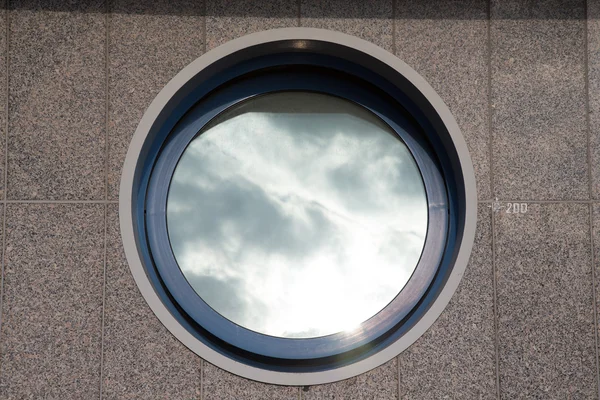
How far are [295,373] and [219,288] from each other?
79cm

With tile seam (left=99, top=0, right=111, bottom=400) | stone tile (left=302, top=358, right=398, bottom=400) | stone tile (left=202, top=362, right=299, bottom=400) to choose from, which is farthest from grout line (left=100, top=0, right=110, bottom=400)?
stone tile (left=302, top=358, right=398, bottom=400)

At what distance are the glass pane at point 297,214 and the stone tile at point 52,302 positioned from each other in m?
0.62

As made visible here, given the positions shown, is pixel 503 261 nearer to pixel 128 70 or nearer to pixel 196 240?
pixel 196 240

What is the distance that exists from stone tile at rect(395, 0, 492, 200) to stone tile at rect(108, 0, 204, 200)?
1481 millimetres

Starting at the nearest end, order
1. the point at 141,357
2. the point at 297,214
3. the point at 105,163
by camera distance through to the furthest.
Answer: the point at 141,357 < the point at 105,163 < the point at 297,214

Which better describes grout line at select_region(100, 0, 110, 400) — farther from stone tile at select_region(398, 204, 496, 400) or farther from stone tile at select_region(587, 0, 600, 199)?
stone tile at select_region(587, 0, 600, 199)

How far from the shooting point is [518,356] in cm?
389

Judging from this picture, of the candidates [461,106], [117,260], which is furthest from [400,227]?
[117,260]

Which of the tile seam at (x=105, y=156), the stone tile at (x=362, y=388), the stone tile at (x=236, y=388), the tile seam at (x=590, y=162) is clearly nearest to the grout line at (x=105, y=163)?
the tile seam at (x=105, y=156)

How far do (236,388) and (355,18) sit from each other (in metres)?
2.67

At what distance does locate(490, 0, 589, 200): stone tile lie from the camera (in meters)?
→ 4.03

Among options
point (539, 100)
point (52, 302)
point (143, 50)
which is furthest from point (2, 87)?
point (539, 100)

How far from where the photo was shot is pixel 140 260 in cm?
389

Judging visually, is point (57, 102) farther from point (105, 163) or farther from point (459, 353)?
point (459, 353)
